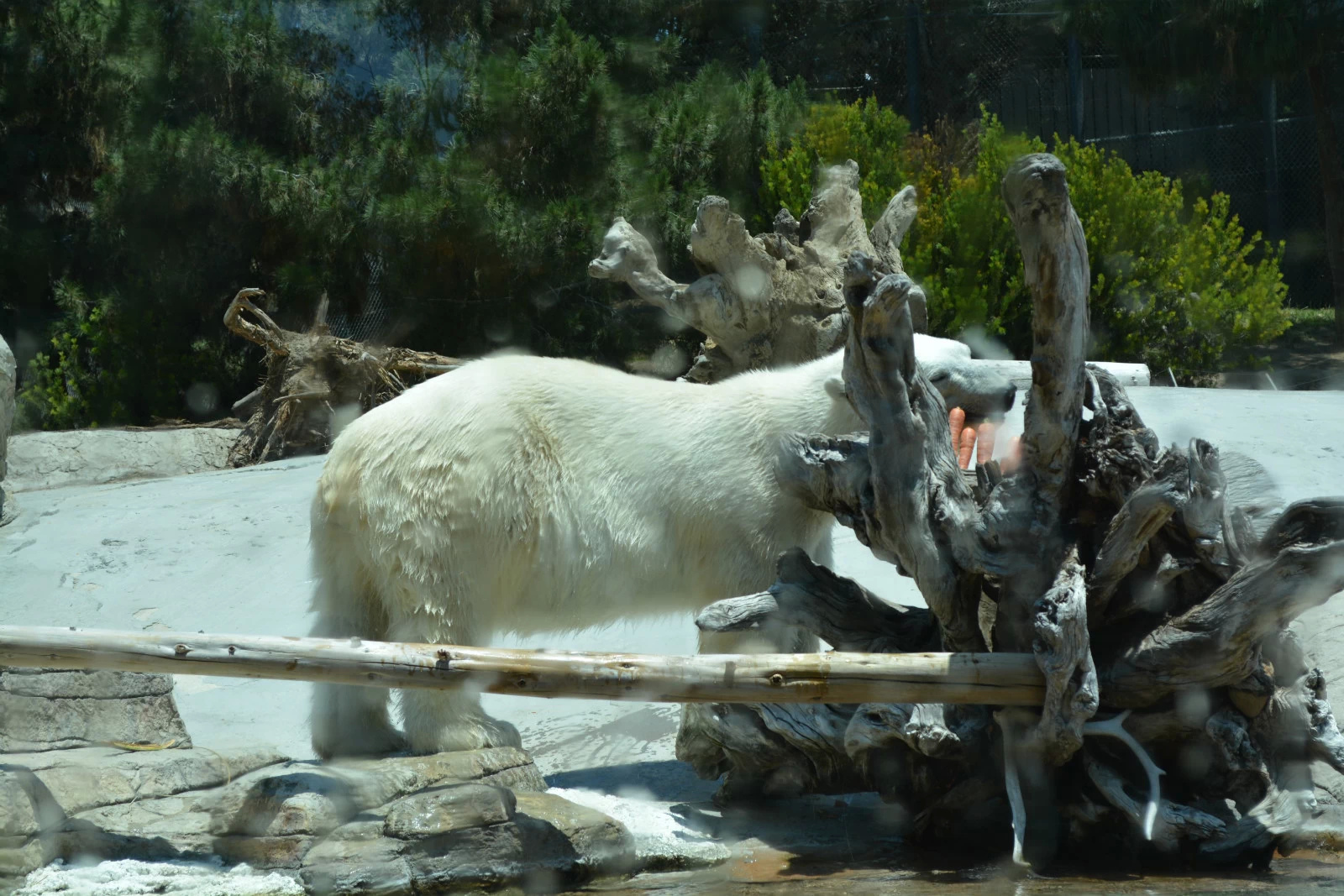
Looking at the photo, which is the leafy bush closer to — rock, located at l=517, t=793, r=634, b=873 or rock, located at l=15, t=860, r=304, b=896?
rock, located at l=517, t=793, r=634, b=873

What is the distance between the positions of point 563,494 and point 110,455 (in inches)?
270

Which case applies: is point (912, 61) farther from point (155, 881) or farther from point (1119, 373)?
point (155, 881)

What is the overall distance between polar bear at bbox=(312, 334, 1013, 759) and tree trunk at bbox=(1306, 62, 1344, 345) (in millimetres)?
10110

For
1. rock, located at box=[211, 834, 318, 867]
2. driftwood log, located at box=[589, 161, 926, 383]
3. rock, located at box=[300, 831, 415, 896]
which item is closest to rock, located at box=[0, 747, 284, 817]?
rock, located at box=[211, 834, 318, 867]

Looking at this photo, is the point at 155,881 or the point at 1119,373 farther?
the point at 1119,373

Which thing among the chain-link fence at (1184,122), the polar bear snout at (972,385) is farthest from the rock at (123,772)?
the chain-link fence at (1184,122)

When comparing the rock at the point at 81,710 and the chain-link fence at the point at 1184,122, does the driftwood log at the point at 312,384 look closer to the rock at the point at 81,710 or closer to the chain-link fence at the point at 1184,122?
the rock at the point at 81,710

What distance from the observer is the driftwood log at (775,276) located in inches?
303

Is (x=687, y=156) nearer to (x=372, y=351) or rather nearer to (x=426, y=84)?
(x=426, y=84)

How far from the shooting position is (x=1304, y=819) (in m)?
3.31

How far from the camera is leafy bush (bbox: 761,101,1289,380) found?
995cm

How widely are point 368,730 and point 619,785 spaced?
864mm

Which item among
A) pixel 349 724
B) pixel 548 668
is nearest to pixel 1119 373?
pixel 349 724

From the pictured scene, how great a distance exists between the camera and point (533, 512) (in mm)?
4066
